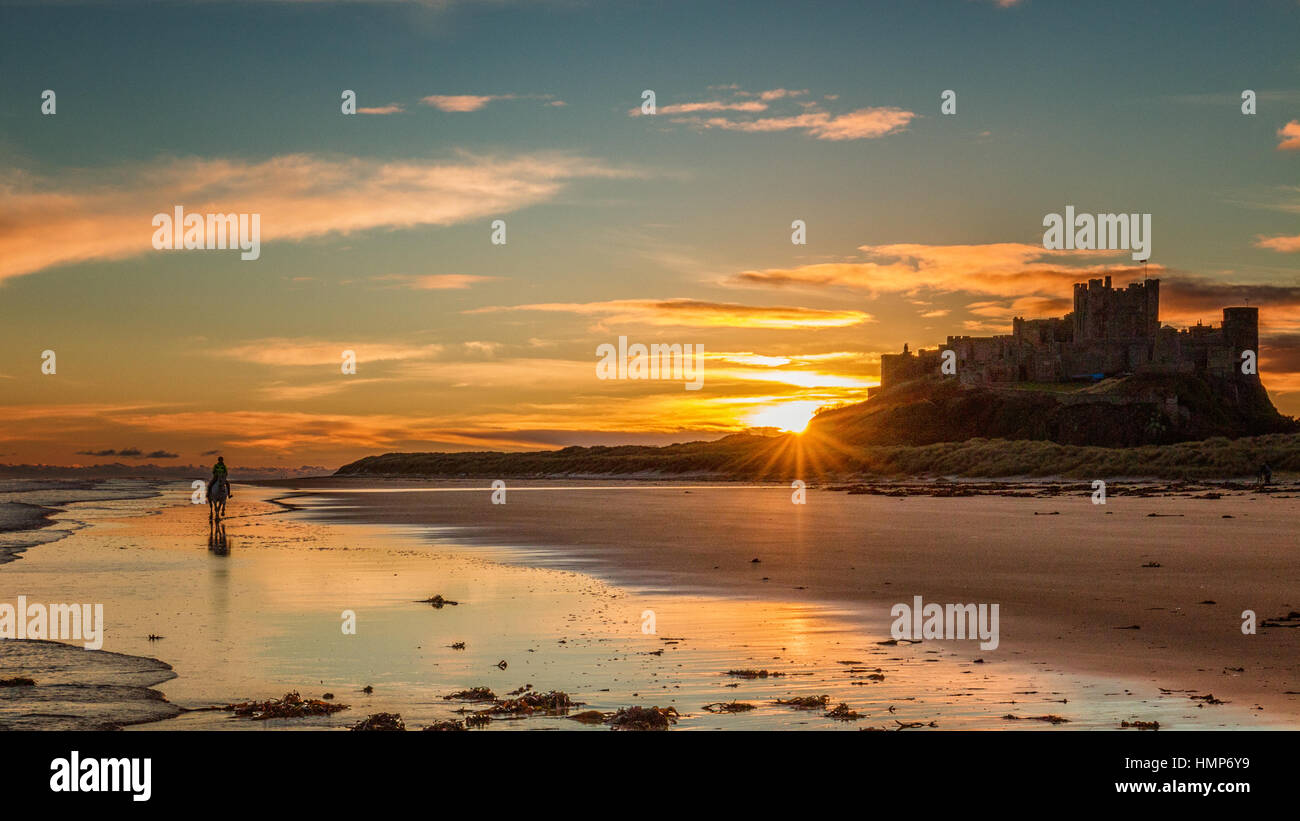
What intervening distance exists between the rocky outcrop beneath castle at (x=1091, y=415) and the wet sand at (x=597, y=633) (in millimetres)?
154521

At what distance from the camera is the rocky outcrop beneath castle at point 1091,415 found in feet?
571

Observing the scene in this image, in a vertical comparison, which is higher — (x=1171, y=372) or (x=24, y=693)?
(x=1171, y=372)

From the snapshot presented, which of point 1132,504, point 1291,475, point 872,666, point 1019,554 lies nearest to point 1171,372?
point 1291,475

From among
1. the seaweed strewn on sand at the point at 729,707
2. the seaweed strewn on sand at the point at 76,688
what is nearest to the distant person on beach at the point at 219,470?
the seaweed strewn on sand at the point at 76,688

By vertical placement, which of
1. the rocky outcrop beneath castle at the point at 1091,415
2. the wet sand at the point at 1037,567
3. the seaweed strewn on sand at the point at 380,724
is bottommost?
the wet sand at the point at 1037,567

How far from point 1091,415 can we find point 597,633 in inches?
7215

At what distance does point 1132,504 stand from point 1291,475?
35.4 m

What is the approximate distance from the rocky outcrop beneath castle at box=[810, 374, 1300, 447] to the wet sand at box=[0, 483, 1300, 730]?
15452cm

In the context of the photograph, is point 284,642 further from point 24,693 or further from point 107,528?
point 107,528

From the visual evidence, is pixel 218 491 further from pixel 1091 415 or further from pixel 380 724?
pixel 1091 415

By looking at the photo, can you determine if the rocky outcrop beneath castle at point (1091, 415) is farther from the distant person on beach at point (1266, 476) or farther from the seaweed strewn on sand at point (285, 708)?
the seaweed strewn on sand at point (285, 708)

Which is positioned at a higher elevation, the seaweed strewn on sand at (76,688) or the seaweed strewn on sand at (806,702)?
the seaweed strewn on sand at (806,702)

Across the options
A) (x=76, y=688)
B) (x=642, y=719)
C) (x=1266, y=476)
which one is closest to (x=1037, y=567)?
(x=642, y=719)
